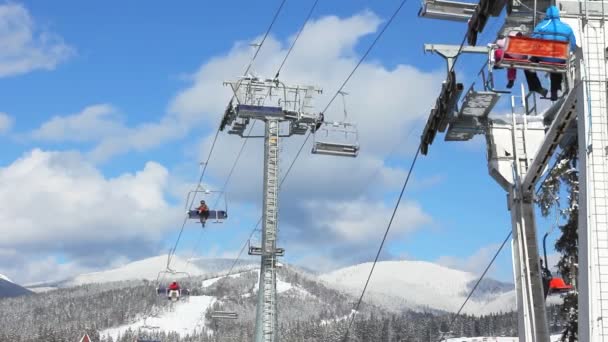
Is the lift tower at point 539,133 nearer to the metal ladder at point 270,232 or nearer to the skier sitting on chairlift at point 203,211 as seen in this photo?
the metal ladder at point 270,232

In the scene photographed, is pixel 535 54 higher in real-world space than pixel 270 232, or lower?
higher

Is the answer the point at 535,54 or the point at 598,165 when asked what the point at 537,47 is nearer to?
the point at 535,54

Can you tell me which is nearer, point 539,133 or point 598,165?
point 598,165

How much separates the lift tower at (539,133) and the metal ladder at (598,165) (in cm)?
1

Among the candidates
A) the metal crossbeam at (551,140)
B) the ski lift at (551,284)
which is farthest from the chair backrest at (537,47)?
the ski lift at (551,284)

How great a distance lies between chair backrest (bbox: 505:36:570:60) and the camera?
36.2 feet

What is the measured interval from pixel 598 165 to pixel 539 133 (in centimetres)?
529

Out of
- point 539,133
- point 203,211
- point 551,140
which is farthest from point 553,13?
point 203,211

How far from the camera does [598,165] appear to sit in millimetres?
10234

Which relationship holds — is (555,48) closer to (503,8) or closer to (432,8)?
(503,8)

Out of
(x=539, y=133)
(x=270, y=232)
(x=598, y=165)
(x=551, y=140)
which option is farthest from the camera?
(x=270, y=232)

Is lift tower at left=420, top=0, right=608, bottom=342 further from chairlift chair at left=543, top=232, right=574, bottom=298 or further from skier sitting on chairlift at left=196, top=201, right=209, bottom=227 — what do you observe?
skier sitting on chairlift at left=196, top=201, right=209, bottom=227

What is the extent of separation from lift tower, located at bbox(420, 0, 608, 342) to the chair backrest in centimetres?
2

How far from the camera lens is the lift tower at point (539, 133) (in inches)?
398
